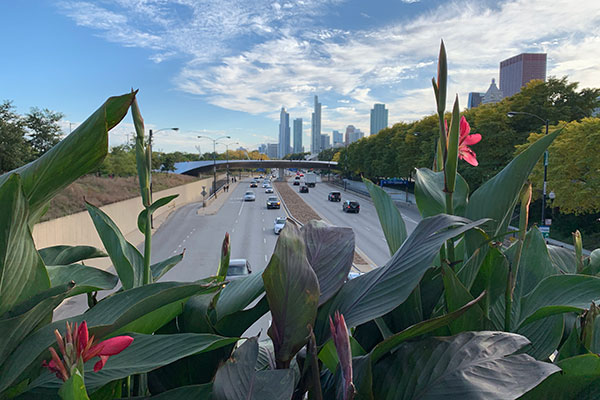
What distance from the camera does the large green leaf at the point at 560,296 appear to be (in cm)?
101

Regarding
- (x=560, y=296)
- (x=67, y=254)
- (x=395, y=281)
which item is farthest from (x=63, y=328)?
(x=560, y=296)

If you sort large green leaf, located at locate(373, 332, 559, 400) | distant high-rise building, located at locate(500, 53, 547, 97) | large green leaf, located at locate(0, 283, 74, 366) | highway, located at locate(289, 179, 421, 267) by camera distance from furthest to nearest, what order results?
distant high-rise building, located at locate(500, 53, 547, 97)
highway, located at locate(289, 179, 421, 267)
large green leaf, located at locate(0, 283, 74, 366)
large green leaf, located at locate(373, 332, 559, 400)

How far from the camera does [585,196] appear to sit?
1847 centimetres

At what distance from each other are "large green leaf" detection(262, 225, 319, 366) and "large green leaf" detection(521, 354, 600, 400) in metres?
0.50

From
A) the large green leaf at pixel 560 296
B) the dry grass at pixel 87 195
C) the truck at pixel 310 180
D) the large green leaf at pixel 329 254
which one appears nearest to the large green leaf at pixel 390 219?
the large green leaf at pixel 329 254

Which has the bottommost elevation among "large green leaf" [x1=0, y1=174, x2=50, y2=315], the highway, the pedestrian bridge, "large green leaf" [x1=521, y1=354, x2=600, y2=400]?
the highway

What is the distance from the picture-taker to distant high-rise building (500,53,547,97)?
122375mm

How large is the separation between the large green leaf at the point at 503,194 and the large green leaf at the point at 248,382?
68cm

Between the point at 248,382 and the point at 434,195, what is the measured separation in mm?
818

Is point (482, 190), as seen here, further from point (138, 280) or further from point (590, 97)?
point (590, 97)

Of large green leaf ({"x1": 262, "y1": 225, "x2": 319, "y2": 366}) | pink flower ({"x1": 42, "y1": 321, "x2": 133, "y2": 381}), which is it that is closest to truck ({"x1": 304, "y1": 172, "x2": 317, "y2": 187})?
large green leaf ({"x1": 262, "y1": 225, "x2": 319, "y2": 366})

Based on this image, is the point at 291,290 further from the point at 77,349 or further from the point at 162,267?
the point at 162,267

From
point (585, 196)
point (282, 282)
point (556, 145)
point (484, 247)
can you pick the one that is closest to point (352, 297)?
point (282, 282)

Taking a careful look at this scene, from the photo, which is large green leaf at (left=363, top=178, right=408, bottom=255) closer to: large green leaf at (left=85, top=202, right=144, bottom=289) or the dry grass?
large green leaf at (left=85, top=202, right=144, bottom=289)
